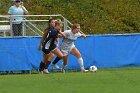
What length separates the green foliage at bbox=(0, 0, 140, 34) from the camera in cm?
2836

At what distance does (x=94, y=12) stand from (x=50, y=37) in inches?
474

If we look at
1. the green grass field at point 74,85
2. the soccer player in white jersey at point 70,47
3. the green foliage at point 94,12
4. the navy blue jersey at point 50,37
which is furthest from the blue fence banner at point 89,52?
the green foliage at point 94,12

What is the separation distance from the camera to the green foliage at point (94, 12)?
2836 centimetres

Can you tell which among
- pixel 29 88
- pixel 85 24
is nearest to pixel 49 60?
pixel 29 88

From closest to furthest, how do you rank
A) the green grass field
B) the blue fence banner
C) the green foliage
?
the green grass field
the blue fence banner
the green foliage

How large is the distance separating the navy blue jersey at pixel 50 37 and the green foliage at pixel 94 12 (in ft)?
33.5

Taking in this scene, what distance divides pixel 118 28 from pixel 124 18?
3.45 ft

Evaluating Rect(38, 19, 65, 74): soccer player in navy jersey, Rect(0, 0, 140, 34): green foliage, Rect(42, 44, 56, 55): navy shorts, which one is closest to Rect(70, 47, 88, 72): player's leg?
Rect(38, 19, 65, 74): soccer player in navy jersey

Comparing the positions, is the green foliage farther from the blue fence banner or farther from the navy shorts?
the navy shorts

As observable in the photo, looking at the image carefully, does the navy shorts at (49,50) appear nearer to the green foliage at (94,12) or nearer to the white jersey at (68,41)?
the white jersey at (68,41)

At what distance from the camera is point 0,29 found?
20.9 m

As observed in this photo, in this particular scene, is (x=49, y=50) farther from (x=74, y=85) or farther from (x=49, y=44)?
(x=74, y=85)

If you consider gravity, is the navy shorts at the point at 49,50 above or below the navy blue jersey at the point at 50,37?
below

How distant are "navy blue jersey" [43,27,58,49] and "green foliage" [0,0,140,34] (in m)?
10.2
